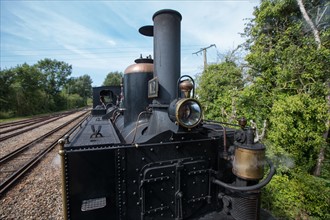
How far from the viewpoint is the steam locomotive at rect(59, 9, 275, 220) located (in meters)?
1.92

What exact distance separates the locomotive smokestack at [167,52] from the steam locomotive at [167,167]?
0.01 metres

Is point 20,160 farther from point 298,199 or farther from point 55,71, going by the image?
point 55,71

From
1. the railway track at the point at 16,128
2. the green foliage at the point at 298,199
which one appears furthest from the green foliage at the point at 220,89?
the railway track at the point at 16,128

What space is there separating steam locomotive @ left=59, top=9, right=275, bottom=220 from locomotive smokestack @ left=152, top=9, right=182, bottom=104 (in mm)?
14

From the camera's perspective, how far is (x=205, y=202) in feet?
8.38

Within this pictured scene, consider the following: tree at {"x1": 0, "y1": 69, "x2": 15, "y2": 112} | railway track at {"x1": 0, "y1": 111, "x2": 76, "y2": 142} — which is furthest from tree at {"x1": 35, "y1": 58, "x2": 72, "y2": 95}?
railway track at {"x1": 0, "y1": 111, "x2": 76, "y2": 142}

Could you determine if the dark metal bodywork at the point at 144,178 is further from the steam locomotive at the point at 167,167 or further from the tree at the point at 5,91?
the tree at the point at 5,91

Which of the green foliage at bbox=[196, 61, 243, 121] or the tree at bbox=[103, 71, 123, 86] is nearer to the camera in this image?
the green foliage at bbox=[196, 61, 243, 121]

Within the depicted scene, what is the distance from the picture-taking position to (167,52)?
2768 millimetres

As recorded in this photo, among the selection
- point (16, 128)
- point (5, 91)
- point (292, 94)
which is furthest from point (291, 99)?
point (5, 91)

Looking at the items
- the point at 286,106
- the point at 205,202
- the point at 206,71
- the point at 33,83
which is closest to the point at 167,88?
the point at 205,202

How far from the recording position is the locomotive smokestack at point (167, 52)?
2.76 metres

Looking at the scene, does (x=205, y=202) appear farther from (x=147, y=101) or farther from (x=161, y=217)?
(x=147, y=101)

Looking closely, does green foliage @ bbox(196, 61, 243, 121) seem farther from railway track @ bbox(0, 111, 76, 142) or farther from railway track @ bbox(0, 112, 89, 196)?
railway track @ bbox(0, 111, 76, 142)
